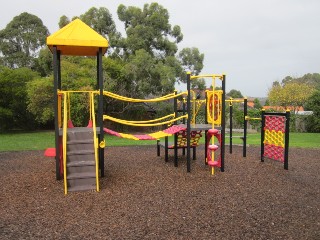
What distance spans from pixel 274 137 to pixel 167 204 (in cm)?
446

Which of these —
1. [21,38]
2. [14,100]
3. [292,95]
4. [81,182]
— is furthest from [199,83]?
[21,38]

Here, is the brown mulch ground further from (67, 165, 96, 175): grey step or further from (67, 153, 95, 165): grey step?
(67, 153, 95, 165): grey step

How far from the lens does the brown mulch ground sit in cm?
393

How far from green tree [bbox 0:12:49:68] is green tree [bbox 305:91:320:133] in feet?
79.3

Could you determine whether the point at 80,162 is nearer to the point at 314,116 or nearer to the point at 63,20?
the point at 63,20

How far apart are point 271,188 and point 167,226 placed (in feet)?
8.96

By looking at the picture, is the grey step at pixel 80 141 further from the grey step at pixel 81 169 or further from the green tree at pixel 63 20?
the green tree at pixel 63 20

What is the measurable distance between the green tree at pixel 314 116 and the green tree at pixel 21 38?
24176mm

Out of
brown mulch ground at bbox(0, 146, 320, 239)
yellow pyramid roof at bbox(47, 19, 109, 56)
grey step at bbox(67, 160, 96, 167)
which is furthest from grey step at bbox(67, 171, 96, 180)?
yellow pyramid roof at bbox(47, 19, 109, 56)

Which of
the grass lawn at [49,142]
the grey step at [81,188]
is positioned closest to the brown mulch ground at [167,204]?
the grey step at [81,188]

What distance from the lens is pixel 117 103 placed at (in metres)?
19.5

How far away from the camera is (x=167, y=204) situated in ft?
16.2

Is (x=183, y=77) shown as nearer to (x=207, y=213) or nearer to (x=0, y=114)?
(x=0, y=114)

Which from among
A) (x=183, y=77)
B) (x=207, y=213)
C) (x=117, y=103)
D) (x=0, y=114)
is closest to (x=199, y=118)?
(x=183, y=77)
